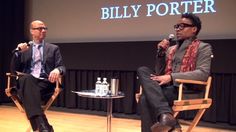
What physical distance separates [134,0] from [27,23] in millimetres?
2204

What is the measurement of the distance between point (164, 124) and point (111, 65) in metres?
2.74

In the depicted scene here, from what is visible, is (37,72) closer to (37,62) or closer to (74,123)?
(37,62)

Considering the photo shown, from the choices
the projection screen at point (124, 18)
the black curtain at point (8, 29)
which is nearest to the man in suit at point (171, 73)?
the projection screen at point (124, 18)

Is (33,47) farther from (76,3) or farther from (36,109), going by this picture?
(76,3)

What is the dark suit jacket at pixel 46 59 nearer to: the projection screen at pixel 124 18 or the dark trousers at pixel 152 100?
the dark trousers at pixel 152 100

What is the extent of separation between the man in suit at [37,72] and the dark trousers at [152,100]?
876 millimetres

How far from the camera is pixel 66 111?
536cm

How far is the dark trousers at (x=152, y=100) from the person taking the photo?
240 centimetres

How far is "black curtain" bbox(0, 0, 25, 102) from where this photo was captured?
18.8ft

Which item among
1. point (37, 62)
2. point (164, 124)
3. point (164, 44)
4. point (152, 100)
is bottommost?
point (164, 124)

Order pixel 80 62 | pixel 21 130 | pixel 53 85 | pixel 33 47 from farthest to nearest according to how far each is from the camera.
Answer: pixel 80 62 < pixel 21 130 < pixel 33 47 < pixel 53 85

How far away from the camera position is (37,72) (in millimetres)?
3498

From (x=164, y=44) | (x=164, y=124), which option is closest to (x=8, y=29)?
(x=164, y=44)

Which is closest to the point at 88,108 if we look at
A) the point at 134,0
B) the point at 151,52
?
the point at 151,52
